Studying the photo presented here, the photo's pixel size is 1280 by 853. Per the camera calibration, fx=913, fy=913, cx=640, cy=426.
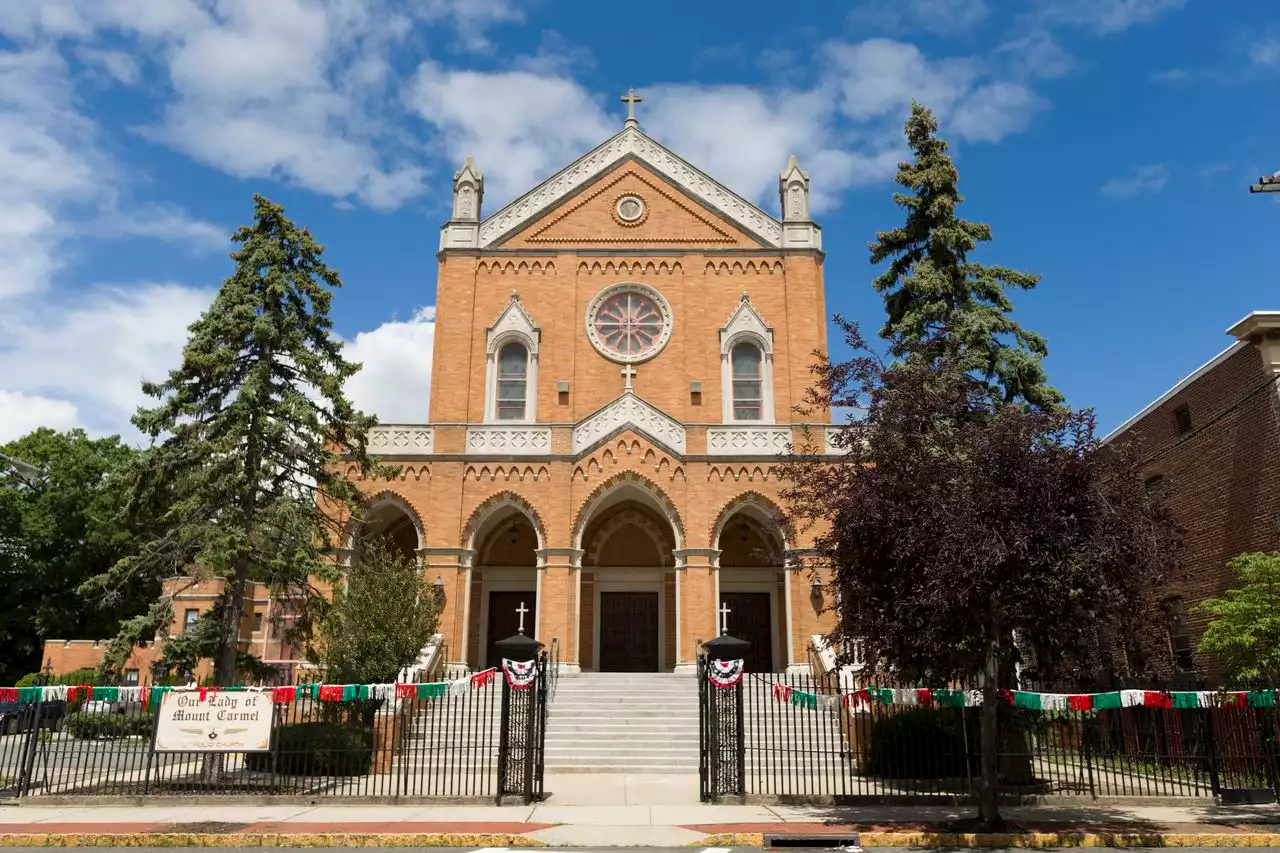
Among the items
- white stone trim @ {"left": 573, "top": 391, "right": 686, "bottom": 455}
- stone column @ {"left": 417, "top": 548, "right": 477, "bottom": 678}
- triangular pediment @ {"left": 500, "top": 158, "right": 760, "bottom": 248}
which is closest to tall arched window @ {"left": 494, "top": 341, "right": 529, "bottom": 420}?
triangular pediment @ {"left": 500, "top": 158, "right": 760, "bottom": 248}

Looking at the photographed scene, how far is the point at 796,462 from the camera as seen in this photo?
50.5ft

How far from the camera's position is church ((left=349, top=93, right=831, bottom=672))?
24.8 meters

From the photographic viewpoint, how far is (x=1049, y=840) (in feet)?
36.0

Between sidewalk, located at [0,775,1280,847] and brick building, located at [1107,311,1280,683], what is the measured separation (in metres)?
6.33

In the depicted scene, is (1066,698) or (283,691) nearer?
(1066,698)

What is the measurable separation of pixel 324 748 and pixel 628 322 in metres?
17.4

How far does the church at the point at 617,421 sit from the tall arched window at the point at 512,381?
0.07 m

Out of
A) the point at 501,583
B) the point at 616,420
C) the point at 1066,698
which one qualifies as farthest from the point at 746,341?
the point at 1066,698

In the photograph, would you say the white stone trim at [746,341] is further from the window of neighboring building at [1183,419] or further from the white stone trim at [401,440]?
the window of neighboring building at [1183,419]

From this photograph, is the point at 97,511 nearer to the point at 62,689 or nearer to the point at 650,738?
the point at 62,689

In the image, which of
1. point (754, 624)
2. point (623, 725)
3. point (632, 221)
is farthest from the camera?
point (632, 221)

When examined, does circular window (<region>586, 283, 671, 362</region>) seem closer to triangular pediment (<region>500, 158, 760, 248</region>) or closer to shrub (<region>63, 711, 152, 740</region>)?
triangular pediment (<region>500, 158, 760, 248</region>)

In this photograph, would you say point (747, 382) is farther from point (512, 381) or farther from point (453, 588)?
point (453, 588)

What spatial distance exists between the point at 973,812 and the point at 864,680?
2.50 meters
